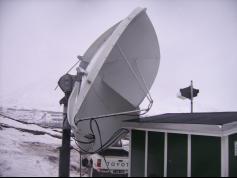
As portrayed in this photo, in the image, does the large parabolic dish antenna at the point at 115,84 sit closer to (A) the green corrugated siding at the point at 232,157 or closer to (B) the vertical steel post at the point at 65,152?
(B) the vertical steel post at the point at 65,152

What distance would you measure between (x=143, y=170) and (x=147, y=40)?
3011 millimetres

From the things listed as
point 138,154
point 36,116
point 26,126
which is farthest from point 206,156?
point 26,126

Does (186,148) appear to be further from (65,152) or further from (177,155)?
(65,152)

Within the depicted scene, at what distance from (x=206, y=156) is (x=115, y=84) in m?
2.23

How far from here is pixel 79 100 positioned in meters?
4.21

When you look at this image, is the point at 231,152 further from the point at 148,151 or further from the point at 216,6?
the point at 216,6

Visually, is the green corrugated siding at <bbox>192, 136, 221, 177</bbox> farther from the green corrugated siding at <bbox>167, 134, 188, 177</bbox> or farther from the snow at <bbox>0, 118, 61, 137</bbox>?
Answer: the snow at <bbox>0, 118, 61, 137</bbox>

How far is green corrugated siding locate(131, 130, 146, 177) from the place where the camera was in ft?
20.9

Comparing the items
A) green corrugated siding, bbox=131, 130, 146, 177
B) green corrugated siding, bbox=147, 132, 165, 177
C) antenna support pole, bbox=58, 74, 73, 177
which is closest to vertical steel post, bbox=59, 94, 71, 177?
antenna support pole, bbox=58, 74, 73, 177

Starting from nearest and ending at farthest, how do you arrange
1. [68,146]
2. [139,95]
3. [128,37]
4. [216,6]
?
[68,146] → [128,37] → [139,95] → [216,6]

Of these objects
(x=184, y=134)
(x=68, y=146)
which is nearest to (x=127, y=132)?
(x=184, y=134)

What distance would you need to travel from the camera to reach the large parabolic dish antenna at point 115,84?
4763 millimetres

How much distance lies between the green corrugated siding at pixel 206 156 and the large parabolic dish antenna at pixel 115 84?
1.29 meters

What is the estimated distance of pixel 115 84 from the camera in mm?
5590
